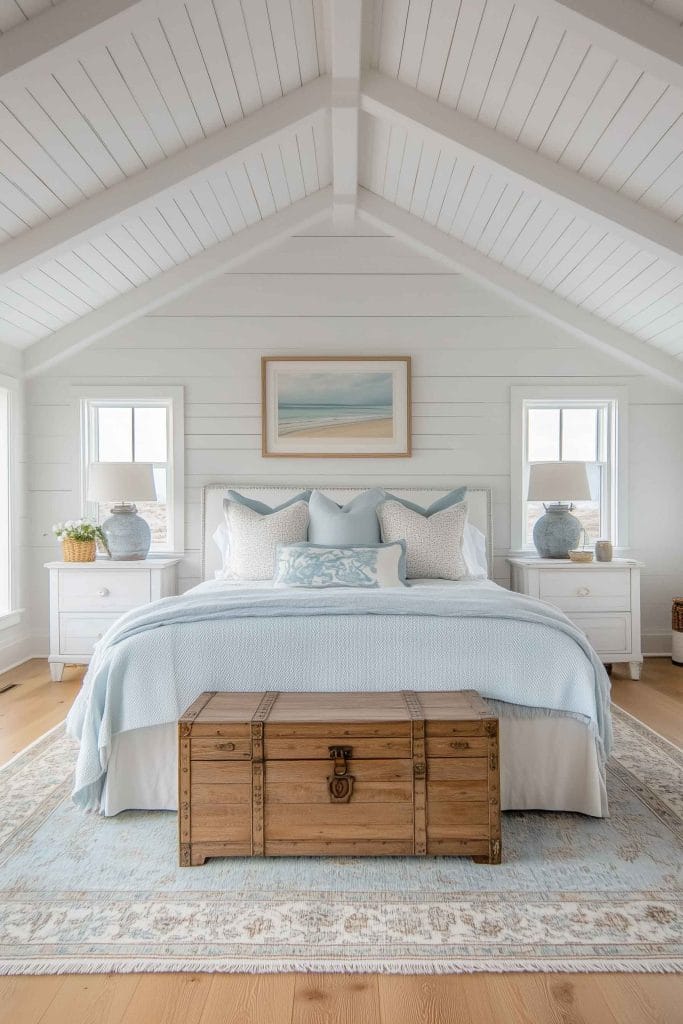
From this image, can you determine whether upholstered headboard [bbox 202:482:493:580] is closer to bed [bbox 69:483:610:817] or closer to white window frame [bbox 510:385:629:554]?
white window frame [bbox 510:385:629:554]

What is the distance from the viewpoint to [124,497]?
443cm

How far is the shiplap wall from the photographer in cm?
491


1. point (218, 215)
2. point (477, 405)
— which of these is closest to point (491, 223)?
point (477, 405)

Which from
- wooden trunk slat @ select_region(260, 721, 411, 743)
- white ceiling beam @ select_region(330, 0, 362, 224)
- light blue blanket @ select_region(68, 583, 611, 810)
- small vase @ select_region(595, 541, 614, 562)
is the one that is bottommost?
wooden trunk slat @ select_region(260, 721, 411, 743)

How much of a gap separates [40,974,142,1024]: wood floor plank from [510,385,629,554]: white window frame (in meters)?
3.72

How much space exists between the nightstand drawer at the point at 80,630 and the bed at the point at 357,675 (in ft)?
6.20

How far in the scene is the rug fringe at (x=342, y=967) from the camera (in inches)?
67.1

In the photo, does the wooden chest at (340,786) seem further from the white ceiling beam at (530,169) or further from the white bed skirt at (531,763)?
the white ceiling beam at (530,169)

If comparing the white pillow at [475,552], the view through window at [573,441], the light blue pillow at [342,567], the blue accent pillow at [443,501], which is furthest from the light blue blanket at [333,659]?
the view through window at [573,441]

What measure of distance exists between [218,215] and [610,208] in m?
2.17

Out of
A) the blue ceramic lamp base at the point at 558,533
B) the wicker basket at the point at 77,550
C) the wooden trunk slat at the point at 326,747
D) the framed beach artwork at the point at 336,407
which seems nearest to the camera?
the wooden trunk slat at the point at 326,747

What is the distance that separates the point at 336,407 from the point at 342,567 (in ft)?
5.62

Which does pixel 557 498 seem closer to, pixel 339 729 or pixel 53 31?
pixel 339 729

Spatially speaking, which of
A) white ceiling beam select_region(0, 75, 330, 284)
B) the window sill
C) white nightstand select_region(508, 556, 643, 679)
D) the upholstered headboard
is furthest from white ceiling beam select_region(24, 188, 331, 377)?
white nightstand select_region(508, 556, 643, 679)
